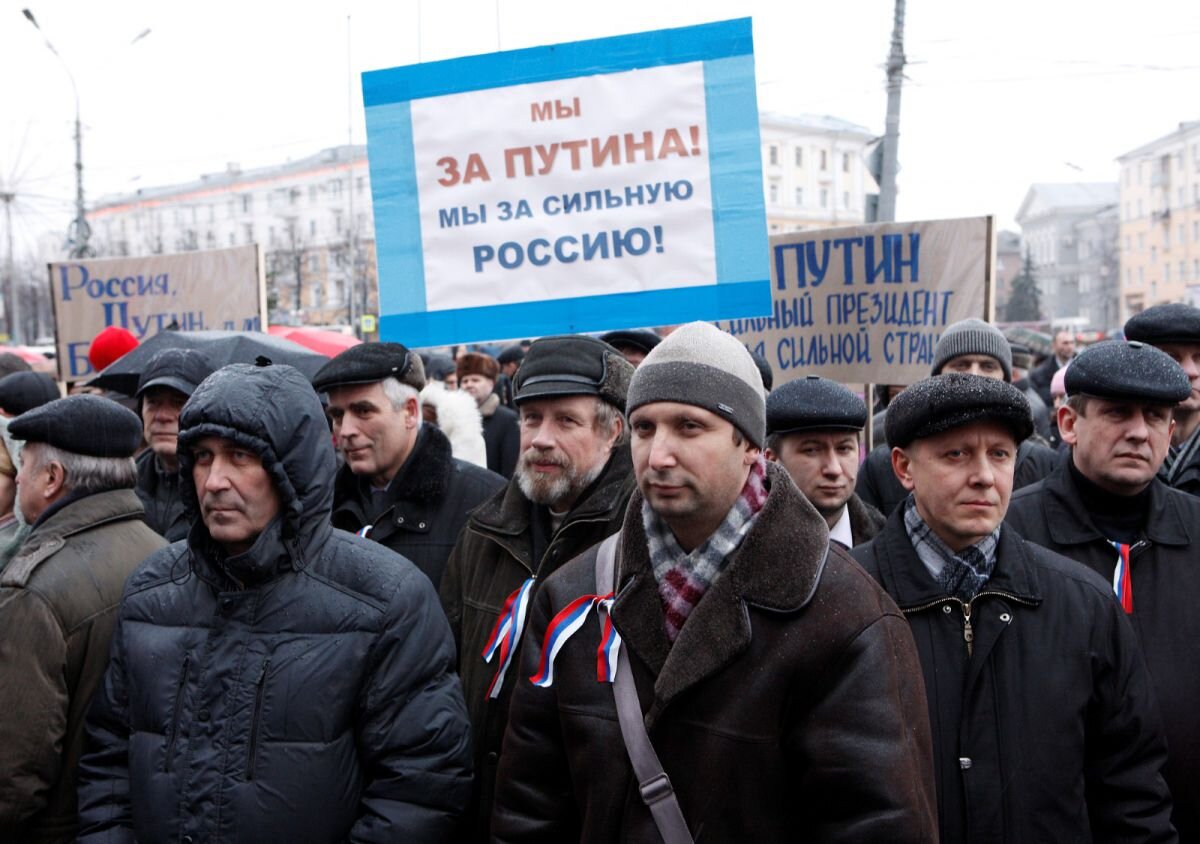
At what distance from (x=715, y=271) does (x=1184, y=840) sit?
233 cm

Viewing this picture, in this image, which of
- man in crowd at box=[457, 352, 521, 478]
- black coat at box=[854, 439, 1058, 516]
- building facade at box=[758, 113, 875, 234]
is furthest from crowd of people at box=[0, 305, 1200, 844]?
building facade at box=[758, 113, 875, 234]

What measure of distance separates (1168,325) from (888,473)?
121 centimetres

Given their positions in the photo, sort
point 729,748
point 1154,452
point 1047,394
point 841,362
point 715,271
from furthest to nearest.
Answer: point 1047,394 → point 841,362 → point 715,271 → point 1154,452 → point 729,748

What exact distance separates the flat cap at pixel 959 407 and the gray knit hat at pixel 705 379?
520mm

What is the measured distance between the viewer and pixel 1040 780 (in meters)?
2.58

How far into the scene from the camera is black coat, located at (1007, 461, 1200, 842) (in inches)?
118

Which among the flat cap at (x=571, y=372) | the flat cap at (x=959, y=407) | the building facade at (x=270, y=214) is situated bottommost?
the flat cap at (x=959, y=407)

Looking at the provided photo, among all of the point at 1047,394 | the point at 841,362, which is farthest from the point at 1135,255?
the point at 841,362

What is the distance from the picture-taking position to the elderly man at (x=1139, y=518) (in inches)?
119

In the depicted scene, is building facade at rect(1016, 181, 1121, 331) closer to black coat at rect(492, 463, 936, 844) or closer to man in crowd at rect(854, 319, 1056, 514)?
man in crowd at rect(854, 319, 1056, 514)

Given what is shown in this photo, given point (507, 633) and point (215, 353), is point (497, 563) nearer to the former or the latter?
point (507, 633)

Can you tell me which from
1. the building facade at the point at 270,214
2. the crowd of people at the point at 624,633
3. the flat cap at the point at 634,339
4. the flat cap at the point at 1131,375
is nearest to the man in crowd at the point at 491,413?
the flat cap at the point at 634,339

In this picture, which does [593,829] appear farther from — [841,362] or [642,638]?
[841,362]

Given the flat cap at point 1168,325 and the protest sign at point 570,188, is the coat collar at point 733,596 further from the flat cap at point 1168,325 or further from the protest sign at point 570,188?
the flat cap at point 1168,325
